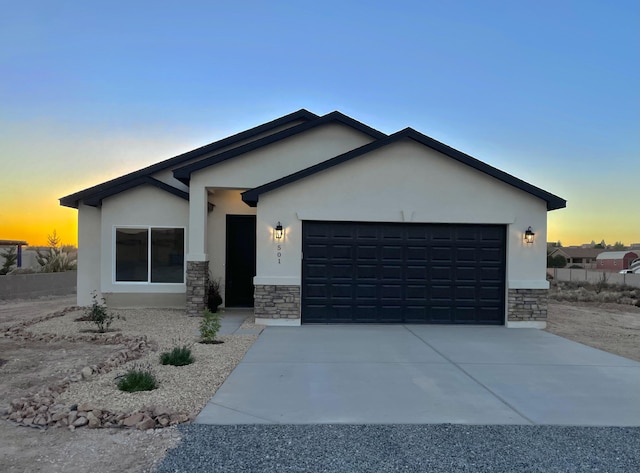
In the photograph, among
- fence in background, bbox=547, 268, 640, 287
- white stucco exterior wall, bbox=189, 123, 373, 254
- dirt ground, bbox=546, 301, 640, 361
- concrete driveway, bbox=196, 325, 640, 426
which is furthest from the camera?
fence in background, bbox=547, 268, 640, 287

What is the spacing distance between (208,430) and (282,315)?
6968mm

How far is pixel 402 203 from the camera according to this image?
39.1 ft

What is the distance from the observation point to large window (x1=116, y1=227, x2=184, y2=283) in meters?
14.1

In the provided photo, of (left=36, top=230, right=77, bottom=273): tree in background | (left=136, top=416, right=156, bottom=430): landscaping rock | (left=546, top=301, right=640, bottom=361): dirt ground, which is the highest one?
(left=36, top=230, right=77, bottom=273): tree in background

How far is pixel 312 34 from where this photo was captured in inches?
595

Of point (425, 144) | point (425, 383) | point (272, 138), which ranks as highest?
point (272, 138)

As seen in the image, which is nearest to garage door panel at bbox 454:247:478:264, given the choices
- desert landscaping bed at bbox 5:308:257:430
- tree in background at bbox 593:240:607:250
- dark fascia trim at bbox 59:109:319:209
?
desert landscaping bed at bbox 5:308:257:430

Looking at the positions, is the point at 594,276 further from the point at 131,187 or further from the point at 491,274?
the point at 131,187

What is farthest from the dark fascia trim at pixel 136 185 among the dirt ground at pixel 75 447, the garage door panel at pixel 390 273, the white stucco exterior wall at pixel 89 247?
the dirt ground at pixel 75 447

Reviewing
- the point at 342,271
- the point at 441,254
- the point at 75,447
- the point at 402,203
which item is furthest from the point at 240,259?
the point at 75,447

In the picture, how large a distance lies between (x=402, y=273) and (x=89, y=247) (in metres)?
9.84

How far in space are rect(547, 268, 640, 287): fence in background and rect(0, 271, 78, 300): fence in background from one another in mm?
31788

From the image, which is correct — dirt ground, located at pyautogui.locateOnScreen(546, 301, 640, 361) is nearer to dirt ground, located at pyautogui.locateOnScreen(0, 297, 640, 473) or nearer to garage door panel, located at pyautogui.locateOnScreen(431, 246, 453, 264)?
dirt ground, located at pyautogui.locateOnScreen(0, 297, 640, 473)

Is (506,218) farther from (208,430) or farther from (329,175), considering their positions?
(208,430)
